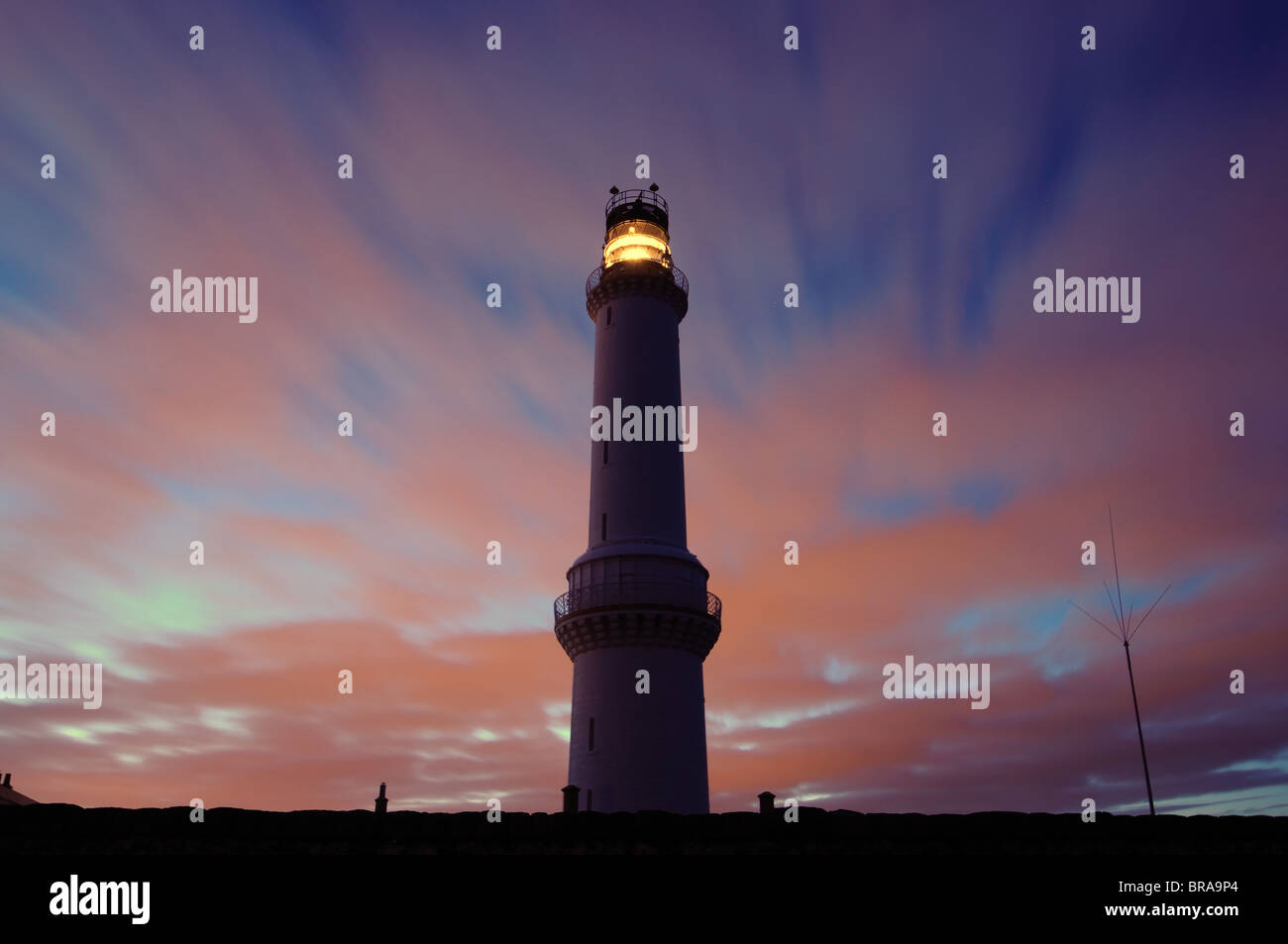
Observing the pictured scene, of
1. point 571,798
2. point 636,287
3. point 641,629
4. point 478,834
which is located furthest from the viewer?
point 636,287

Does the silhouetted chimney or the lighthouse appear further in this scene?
the lighthouse

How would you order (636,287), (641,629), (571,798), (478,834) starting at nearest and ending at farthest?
(478,834), (571,798), (641,629), (636,287)

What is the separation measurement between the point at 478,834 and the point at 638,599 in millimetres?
16504

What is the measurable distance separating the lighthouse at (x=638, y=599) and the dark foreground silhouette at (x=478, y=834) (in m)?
14.4

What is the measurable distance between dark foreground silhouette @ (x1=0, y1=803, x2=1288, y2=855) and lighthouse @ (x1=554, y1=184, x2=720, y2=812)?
14406mm

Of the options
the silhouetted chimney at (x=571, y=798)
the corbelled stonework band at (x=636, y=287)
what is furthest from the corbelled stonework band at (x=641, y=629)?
the corbelled stonework band at (x=636, y=287)

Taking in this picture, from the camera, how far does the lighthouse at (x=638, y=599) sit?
31.0 meters

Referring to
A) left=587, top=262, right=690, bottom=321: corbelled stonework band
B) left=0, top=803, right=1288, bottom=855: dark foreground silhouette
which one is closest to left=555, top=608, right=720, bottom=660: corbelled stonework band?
left=587, top=262, right=690, bottom=321: corbelled stonework band

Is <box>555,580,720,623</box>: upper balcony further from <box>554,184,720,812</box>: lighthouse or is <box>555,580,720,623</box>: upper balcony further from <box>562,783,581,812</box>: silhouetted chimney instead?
<box>562,783,581,812</box>: silhouetted chimney

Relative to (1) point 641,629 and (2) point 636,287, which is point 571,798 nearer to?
(1) point 641,629

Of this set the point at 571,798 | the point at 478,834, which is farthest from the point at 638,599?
the point at 478,834

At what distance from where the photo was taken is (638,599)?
3216cm

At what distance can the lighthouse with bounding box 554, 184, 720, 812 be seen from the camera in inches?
1220

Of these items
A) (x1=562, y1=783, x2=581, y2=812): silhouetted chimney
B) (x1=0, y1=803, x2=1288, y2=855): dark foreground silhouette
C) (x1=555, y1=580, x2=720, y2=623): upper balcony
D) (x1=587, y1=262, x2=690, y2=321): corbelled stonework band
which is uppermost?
(x1=587, y1=262, x2=690, y2=321): corbelled stonework band
